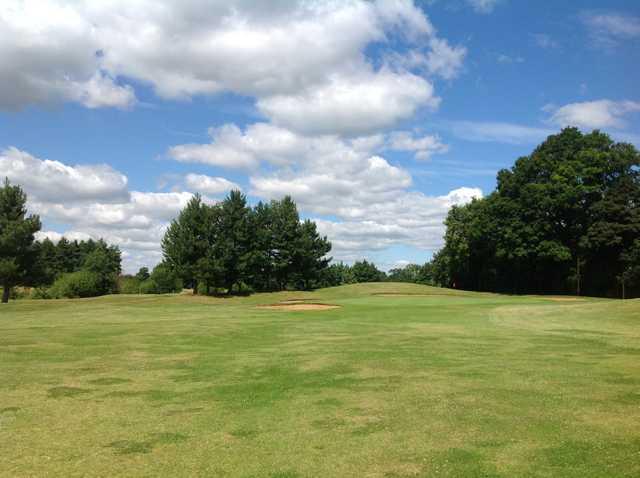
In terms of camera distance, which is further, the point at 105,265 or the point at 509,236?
the point at 105,265

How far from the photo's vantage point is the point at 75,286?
70.5m

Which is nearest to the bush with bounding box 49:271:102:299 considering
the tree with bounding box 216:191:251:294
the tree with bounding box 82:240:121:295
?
the tree with bounding box 82:240:121:295

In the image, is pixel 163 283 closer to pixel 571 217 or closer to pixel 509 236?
pixel 509 236

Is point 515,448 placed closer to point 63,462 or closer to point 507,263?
point 63,462

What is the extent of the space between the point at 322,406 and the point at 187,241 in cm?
5236

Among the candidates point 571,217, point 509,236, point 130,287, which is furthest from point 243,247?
point 571,217

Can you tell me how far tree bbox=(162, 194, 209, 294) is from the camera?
5941 cm

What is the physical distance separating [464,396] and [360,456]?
382cm

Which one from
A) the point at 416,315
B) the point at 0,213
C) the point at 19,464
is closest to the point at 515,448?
the point at 19,464

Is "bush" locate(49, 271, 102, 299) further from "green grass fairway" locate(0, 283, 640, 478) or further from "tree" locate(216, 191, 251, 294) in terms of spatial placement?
"green grass fairway" locate(0, 283, 640, 478)

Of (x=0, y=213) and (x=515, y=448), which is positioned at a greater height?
(x=0, y=213)

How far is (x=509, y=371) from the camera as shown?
1234 cm

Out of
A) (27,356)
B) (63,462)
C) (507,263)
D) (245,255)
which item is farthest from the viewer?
(507,263)

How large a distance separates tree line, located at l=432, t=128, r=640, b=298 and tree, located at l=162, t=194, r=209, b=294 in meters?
34.9
